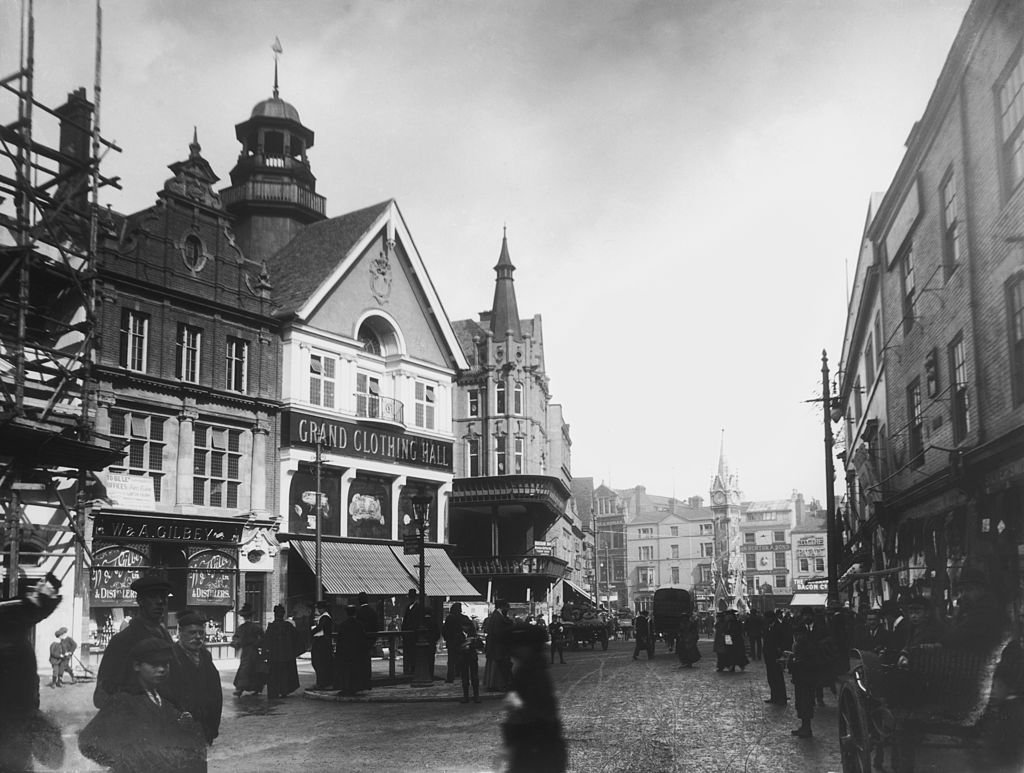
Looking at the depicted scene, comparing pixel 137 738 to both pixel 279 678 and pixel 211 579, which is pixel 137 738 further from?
pixel 211 579

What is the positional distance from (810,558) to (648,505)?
2516cm

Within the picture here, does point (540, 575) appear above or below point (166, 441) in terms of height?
below

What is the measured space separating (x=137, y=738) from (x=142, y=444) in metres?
25.5

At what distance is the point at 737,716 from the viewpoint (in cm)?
1562

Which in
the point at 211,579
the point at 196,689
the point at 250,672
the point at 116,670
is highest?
the point at 116,670

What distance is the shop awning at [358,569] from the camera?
34.0 meters

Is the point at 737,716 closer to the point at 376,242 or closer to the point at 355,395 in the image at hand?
the point at 355,395

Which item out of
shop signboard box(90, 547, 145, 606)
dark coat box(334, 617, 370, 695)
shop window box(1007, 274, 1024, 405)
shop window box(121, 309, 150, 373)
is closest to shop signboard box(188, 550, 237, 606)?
shop signboard box(90, 547, 145, 606)

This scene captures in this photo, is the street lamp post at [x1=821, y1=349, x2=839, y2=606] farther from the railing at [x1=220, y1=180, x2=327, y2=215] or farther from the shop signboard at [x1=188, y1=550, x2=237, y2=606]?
the railing at [x1=220, y1=180, x2=327, y2=215]

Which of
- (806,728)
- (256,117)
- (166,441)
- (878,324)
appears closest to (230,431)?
(166,441)

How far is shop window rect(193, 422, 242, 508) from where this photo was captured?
104 feet

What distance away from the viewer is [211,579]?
31.2 m

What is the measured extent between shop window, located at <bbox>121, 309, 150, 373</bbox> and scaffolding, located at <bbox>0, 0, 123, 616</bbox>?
5476 millimetres

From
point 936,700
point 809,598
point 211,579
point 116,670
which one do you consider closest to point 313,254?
point 211,579
